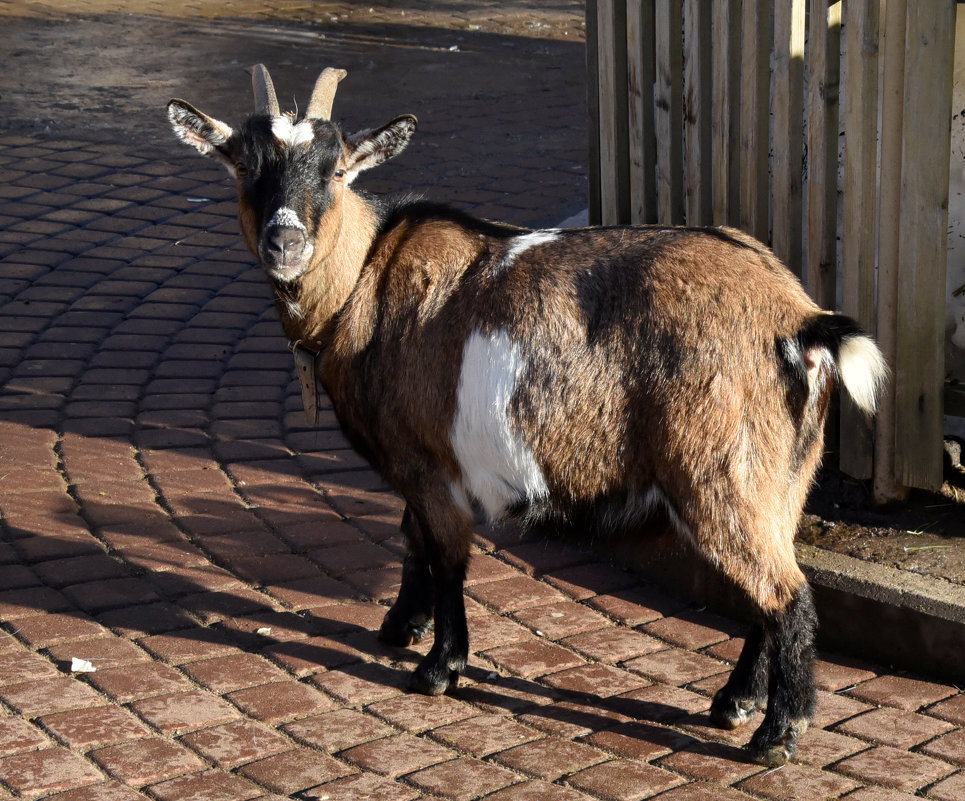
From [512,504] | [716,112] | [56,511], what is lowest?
[56,511]

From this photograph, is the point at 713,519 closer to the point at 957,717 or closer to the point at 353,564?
the point at 957,717

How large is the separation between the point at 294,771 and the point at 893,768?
167 centimetres

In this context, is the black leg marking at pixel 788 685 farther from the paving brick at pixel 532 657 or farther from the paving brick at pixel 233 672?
the paving brick at pixel 233 672

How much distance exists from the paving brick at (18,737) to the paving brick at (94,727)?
4 cm

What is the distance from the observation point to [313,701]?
3785 millimetres

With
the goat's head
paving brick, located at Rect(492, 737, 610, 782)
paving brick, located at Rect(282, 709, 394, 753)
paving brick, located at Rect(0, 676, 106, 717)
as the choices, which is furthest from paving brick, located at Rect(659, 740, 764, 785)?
the goat's head

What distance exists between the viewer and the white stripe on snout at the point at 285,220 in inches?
151

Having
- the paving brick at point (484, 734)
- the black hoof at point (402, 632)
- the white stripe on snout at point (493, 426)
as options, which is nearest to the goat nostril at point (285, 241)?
the white stripe on snout at point (493, 426)

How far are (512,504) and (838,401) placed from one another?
1632 mm

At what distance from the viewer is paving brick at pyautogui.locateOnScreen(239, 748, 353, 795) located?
3336mm

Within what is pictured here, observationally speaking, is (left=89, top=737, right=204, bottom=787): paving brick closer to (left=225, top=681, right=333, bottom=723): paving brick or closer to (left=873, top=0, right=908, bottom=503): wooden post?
(left=225, top=681, right=333, bottom=723): paving brick

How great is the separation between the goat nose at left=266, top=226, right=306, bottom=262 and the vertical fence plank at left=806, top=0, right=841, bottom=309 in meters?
1.91

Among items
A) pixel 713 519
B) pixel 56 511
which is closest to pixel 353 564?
pixel 56 511

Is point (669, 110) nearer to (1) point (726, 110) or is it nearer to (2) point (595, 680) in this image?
(1) point (726, 110)
